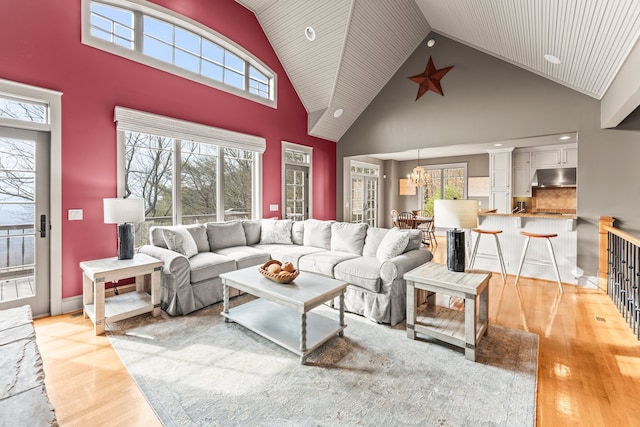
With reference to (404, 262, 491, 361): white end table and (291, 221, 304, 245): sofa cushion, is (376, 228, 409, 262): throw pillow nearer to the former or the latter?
(404, 262, 491, 361): white end table

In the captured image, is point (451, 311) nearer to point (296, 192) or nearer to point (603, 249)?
point (603, 249)

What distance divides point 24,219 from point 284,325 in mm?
2914

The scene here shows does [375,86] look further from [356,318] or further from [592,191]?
[356,318]

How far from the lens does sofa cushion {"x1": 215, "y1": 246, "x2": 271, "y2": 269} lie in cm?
380

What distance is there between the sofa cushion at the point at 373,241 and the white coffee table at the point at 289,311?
3.56 feet

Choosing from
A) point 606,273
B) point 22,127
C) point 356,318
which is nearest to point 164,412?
point 356,318

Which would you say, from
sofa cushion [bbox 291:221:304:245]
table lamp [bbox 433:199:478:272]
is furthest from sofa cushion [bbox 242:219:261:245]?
table lamp [bbox 433:199:478:272]

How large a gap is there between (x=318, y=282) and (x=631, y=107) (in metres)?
3.75

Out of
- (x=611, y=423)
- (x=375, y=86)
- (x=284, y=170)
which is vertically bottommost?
(x=611, y=423)

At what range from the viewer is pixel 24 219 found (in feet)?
10.1

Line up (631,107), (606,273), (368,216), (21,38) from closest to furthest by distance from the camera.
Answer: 1. (21,38)
2. (631,107)
3. (606,273)
4. (368,216)

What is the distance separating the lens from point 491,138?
495cm

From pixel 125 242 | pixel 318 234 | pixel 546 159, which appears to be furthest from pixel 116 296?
pixel 546 159

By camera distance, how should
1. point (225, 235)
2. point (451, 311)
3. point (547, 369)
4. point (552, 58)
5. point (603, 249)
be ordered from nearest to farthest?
point (547, 369) → point (451, 311) → point (552, 58) → point (603, 249) → point (225, 235)
